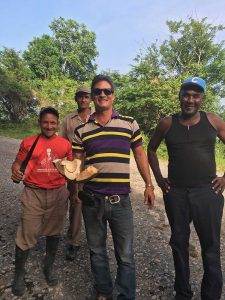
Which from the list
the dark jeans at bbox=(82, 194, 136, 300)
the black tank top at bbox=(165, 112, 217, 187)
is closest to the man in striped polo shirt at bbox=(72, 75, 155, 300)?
the dark jeans at bbox=(82, 194, 136, 300)

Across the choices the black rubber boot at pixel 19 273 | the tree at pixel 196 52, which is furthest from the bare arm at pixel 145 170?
the tree at pixel 196 52

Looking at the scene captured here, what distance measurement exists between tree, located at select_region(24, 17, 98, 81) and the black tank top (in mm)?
48156

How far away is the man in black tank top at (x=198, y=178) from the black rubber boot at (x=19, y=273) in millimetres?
1727

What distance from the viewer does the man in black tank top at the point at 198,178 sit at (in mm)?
3215

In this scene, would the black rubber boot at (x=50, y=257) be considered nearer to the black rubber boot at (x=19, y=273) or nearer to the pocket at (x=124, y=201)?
the black rubber boot at (x=19, y=273)

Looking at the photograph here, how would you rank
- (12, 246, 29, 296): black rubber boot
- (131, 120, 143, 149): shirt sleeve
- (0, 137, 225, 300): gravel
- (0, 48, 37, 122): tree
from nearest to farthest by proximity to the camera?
(131, 120, 143, 149): shirt sleeve, (12, 246, 29, 296): black rubber boot, (0, 137, 225, 300): gravel, (0, 48, 37, 122): tree

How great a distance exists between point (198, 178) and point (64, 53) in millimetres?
53156

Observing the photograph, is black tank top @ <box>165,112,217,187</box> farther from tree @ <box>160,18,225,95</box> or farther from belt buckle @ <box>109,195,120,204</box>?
tree @ <box>160,18,225,95</box>

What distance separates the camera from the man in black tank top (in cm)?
321

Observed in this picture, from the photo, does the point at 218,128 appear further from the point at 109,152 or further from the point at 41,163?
the point at 41,163

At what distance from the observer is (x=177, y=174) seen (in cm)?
334

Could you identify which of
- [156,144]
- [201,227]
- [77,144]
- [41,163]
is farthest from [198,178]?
[41,163]

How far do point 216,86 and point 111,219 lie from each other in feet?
109

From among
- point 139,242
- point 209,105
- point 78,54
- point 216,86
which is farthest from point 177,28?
point 139,242
